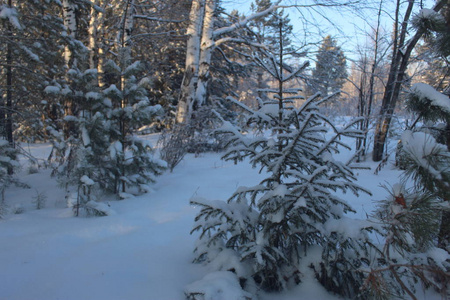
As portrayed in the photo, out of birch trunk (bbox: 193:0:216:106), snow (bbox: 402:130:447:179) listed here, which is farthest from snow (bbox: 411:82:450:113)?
birch trunk (bbox: 193:0:216:106)

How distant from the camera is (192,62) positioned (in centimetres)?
896

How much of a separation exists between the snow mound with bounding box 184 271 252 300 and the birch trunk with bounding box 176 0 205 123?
23.9ft

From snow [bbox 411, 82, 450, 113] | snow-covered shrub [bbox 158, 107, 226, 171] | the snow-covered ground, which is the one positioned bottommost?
Result: the snow-covered ground

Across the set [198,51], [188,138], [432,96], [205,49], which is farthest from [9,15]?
[432,96]

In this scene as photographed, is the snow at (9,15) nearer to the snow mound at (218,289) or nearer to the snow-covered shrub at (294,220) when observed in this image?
the snow-covered shrub at (294,220)

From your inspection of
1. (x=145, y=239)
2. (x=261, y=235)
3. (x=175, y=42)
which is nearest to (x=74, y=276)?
(x=145, y=239)

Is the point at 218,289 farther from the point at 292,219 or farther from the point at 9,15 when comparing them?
the point at 9,15

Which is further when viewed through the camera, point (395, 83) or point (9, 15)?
point (395, 83)

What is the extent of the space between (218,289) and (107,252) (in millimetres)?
1360

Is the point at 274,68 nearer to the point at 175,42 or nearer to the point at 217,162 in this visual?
the point at 217,162

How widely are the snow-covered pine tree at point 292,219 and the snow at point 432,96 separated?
49 centimetres

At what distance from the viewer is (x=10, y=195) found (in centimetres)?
499

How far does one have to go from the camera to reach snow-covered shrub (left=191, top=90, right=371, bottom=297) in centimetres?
199

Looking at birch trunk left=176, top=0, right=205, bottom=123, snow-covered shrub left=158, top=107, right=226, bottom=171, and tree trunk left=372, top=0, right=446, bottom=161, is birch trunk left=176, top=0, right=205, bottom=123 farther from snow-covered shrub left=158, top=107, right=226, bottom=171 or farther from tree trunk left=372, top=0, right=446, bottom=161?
tree trunk left=372, top=0, right=446, bottom=161
